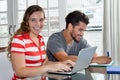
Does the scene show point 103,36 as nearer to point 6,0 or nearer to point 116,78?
point 116,78

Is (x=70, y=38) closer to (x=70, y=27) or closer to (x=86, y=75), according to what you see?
(x=70, y=27)

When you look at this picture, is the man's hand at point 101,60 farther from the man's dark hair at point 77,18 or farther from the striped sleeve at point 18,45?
the striped sleeve at point 18,45

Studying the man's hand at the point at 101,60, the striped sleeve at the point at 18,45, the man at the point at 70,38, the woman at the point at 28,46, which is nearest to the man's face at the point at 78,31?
the man at the point at 70,38

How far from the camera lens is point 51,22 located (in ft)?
11.5

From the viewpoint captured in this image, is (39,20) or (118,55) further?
(118,55)

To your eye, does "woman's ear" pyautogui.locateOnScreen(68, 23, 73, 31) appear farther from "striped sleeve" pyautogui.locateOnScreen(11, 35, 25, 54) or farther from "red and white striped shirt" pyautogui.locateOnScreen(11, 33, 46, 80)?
"striped sleeve" pyautogui.locateOnScreen(11, 35, 25, 54)

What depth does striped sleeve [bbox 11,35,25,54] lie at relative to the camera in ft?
4.83

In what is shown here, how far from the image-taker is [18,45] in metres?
1.51

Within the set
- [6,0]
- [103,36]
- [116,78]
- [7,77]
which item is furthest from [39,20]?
[6,0]

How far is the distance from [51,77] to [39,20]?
597mm

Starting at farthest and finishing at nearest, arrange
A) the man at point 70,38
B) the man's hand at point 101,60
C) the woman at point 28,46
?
the man at point 70,38
the man's hand at point 101,60
the woman at point 28,46

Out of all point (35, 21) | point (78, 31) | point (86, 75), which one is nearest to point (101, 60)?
point (78, 31)

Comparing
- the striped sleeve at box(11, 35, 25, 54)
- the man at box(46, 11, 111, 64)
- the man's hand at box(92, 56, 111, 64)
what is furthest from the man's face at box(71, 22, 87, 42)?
the striped sleeve at box(11, 35, 25, 54)

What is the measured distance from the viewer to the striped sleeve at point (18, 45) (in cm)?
147
